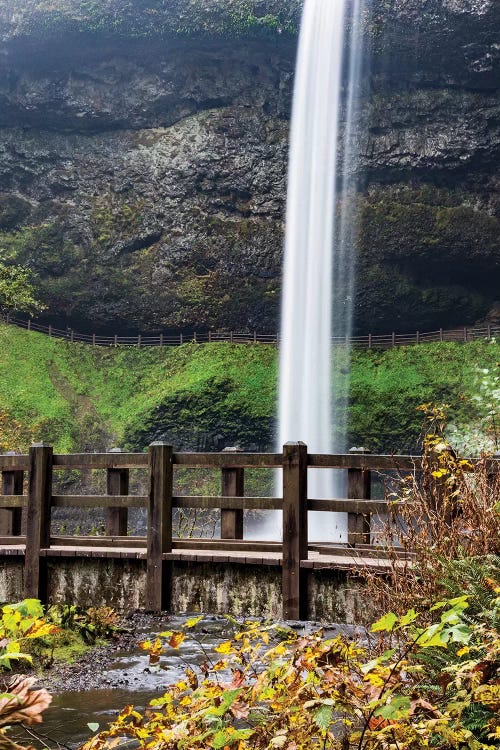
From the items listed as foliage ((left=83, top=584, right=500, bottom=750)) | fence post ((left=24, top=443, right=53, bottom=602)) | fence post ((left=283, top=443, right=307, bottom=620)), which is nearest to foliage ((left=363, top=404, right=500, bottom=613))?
foliage ((left=83, top=584, right=500, bottom=750))

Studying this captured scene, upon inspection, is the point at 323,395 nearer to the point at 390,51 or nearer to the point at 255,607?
the point at 390,51

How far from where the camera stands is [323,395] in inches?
1393

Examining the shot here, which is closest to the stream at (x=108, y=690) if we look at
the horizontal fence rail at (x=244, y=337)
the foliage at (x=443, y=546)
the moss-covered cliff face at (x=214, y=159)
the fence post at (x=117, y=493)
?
the fence post at (x=117, y=493)

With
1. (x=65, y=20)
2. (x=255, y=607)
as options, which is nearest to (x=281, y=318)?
(x=65, y=20)

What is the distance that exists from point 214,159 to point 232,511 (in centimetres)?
3427

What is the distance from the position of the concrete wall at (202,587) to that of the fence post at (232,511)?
0.86 m

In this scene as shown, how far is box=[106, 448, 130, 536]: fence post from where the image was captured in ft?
30.7

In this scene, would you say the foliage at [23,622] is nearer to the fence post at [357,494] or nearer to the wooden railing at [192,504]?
the wooden railing at [192,504]

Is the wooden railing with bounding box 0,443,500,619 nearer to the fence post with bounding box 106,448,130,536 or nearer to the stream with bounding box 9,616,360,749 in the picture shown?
the fence post with bounding box 106,448,130,536

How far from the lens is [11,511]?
10250 mm

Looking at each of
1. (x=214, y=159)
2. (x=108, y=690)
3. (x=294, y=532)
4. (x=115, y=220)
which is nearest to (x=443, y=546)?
(x=294, y=532)

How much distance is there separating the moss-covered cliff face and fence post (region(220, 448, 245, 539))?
3119 centimetres

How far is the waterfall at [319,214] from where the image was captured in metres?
35.9

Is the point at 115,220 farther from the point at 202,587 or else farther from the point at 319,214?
the point at 202,587
